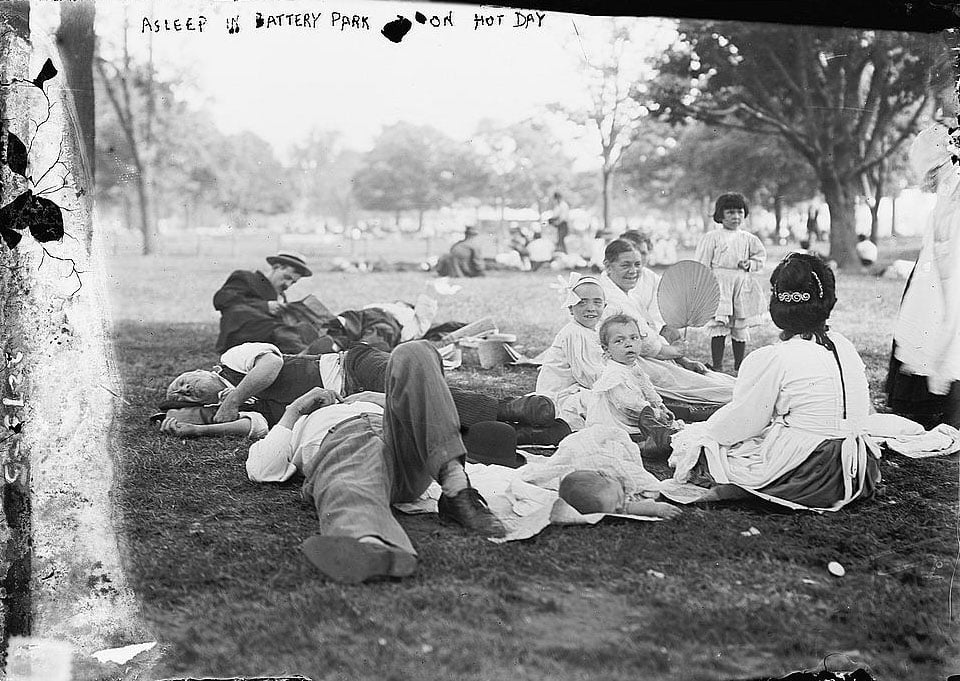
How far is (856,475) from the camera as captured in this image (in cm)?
363

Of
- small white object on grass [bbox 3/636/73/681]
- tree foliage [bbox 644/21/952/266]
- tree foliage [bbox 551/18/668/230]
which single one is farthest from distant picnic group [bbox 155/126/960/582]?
small white object on grass [bbox 3/636/73/681]

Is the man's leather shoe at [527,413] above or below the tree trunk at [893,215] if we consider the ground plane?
below

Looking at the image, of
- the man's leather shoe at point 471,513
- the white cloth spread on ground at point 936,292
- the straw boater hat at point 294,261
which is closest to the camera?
the man's leather shoe at point 471,513

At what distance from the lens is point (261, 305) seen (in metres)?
3.67

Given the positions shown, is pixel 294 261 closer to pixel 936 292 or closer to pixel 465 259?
pixel 465 259

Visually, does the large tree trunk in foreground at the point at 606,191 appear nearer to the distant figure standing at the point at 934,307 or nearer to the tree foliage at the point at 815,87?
the tree foliage at the point at 815,87

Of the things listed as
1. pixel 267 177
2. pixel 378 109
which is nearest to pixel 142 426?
pixel 267 177

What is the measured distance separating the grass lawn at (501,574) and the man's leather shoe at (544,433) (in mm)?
208

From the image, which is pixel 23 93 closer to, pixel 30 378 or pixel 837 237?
pixel 30 378

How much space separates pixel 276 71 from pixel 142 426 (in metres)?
1.55

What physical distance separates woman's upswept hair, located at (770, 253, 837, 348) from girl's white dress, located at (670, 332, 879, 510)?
7 centimetres

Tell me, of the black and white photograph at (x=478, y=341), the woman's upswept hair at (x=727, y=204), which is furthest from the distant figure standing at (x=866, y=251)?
the woman's upswept hair at (x=727, y=204)

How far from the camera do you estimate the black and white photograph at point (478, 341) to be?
3.33 meters

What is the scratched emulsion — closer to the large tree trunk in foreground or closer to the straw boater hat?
the straw boater hat
